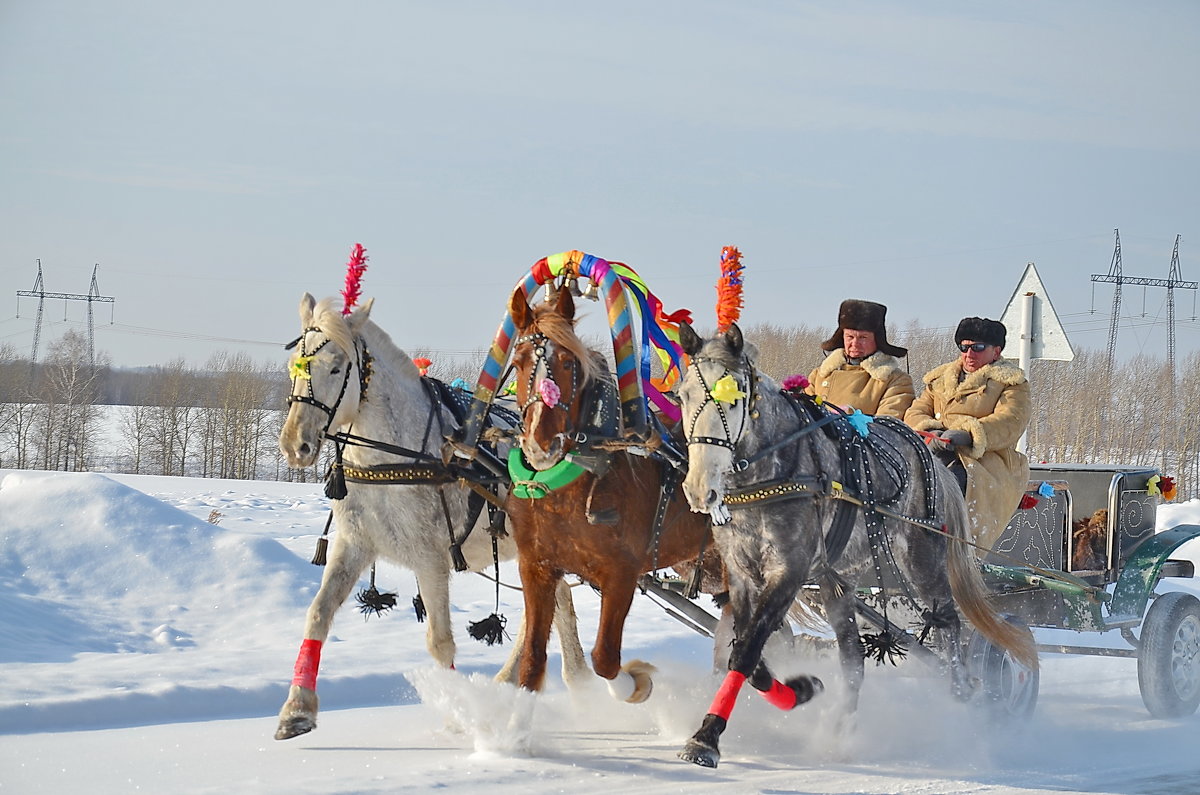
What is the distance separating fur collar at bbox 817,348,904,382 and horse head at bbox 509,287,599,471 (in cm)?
251

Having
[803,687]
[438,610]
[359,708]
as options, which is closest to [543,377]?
[438,610]

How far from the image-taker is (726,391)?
4.69 metres

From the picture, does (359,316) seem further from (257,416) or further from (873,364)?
(257,416)

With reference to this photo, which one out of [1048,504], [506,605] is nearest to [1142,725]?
[1048,504]

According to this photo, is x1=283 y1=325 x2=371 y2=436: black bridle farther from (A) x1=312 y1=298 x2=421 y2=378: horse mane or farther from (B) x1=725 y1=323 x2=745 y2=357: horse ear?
(B) x1=725 y1=323 x2=745 y2=357: horse ear

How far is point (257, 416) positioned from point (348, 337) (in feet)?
127

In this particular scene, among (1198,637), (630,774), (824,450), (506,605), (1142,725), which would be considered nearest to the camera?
(630,774)

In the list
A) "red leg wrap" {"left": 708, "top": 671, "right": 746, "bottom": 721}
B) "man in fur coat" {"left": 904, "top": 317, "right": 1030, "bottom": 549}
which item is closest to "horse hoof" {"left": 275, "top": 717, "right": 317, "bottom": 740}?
"red leg wrap" {"left": 708, "top": 671, "right": 746, "bottom": 721}

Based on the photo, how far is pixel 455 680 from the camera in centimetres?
521

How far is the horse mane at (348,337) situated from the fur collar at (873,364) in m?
2.67

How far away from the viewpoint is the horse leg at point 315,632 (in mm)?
5242

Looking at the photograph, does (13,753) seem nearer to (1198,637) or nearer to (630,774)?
(630,774)

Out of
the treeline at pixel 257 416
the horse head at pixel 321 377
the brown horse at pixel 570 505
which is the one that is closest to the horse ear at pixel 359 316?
the horse head at pixel 321 377

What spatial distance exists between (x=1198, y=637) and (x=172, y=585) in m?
7.02
